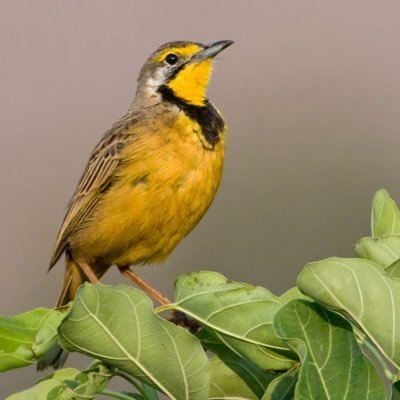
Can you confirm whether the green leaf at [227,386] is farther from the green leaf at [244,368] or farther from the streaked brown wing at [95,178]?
the streaked brown wing at [95,178]

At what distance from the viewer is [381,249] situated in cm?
177

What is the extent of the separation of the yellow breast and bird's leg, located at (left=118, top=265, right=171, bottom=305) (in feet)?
0.58

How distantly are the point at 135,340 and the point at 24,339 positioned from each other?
0.65ft

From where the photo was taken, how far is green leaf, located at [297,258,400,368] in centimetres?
152

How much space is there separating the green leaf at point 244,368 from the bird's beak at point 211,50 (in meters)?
1.60

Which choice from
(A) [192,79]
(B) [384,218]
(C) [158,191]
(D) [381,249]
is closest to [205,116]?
(A) [192,79]

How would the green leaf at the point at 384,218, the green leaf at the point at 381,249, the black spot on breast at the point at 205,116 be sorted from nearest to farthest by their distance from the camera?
1. the green leaf at the point at 381,249
2. the green leaf at the point at 384,218
3. the black spot on breast at the point at 205,116

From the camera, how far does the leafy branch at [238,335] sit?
1.52 m

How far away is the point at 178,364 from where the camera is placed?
1588mm

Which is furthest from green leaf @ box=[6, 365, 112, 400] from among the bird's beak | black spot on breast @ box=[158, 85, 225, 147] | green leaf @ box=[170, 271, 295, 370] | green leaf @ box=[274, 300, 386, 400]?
the bird's beak

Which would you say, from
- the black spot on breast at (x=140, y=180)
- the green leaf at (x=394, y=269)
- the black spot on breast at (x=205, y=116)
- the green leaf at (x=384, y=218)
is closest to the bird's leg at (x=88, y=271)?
the black spot on breast at (x=140, y=180)

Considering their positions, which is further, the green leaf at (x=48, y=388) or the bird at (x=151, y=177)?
the bird at (x=151, y=177)

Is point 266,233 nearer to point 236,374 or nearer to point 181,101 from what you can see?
point 181,101

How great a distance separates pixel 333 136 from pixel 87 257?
4.07ft
